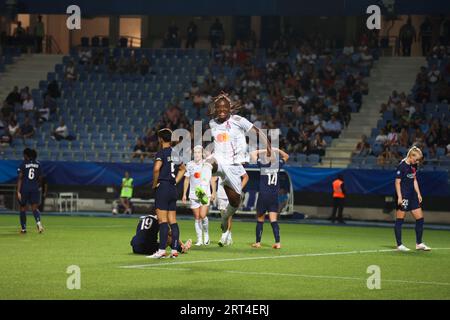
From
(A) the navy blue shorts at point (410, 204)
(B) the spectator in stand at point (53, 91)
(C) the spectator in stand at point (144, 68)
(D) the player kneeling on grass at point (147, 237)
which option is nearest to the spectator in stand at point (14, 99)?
(B) the spectator in stand at point (53, 91)

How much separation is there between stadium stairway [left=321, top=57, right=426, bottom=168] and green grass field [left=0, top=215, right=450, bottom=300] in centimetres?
1329

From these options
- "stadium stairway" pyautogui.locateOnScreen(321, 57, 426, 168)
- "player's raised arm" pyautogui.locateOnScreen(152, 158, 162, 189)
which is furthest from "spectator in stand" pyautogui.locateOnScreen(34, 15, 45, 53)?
"player's raised arm" pyautogui.locateOnScreen(152, 158, 162, 189)

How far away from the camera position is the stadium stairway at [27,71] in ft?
168

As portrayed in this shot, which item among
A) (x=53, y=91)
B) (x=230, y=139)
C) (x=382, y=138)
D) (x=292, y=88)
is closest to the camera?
(x=230, y=139)

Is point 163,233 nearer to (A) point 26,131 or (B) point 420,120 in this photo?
(B) point 420,120

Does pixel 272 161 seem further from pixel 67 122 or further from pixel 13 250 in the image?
pixel 67 122

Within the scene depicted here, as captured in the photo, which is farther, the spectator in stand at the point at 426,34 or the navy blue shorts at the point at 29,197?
the spectator in stand at the point at 426,34

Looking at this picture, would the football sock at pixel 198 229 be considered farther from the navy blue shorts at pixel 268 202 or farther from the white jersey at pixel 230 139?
the white jersey at pixel 230 139

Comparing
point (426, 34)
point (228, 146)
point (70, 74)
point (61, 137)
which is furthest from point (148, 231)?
point (70, 74)

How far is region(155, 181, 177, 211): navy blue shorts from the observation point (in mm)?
19766

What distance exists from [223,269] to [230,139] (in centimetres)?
240

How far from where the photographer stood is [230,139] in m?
18.8

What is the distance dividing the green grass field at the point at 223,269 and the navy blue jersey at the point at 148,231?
42 centimetres

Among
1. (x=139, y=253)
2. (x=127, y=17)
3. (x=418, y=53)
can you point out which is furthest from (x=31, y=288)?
(x=127, y=17)
